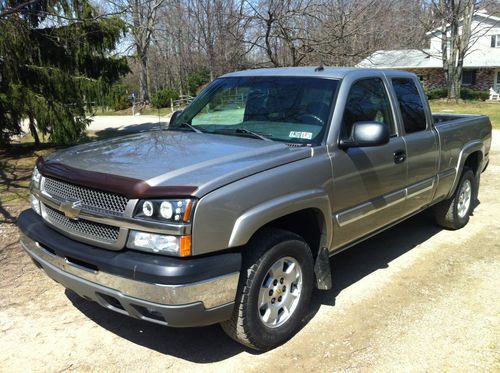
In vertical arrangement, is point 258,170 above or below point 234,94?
below

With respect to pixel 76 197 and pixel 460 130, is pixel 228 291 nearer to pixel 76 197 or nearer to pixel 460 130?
pixel 76 197

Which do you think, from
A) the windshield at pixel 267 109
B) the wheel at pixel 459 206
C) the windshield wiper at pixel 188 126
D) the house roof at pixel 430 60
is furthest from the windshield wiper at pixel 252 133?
the house roof at pixel 430 60

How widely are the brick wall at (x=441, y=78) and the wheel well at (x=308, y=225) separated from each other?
4430 cm

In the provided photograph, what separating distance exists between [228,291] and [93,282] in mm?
816

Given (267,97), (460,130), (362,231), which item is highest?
(267,97)

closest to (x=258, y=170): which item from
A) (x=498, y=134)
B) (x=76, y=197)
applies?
(x=76, y=197)

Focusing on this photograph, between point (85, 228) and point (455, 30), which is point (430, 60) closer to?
point (455, 30)

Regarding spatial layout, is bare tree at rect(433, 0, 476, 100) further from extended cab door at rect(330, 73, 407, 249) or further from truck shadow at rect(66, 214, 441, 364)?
extended cab door at rect(330, 73, 407, 249)

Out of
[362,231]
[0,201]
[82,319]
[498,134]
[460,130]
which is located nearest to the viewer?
[82,319]

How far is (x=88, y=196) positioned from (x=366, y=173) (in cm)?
213

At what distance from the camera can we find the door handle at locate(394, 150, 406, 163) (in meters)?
4.36

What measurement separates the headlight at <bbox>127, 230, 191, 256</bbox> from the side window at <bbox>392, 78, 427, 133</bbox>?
2.77 metres

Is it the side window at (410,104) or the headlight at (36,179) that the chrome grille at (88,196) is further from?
the side window at (410,104)

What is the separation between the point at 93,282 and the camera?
2.99 meters
